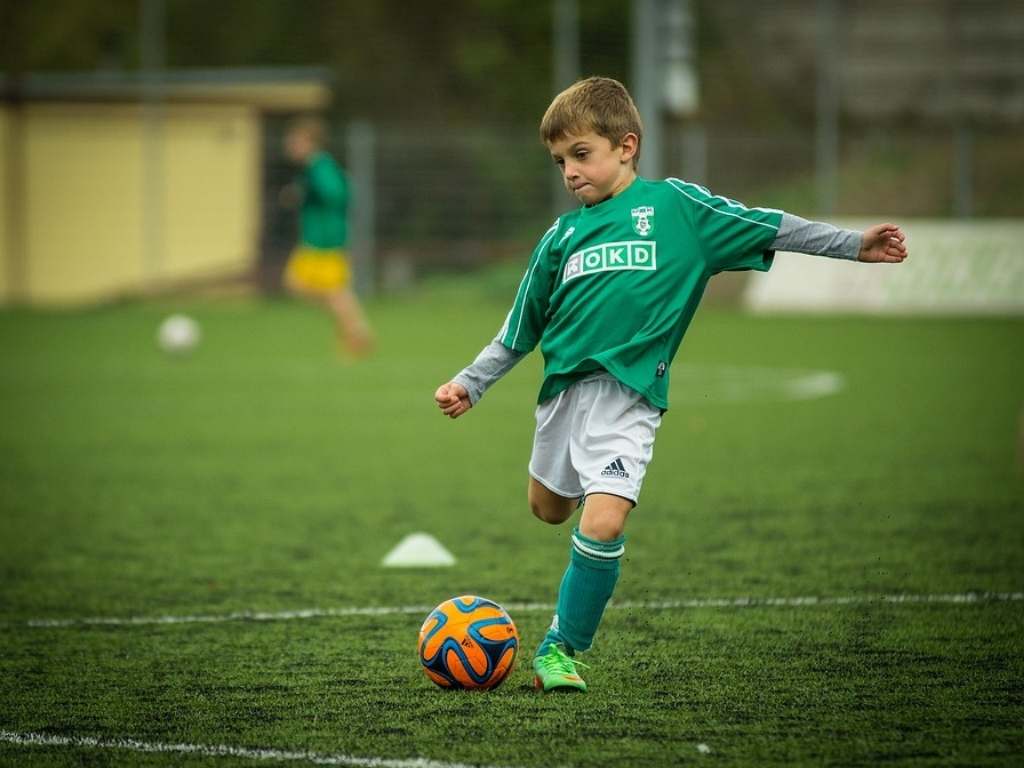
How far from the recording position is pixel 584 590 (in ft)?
15.0

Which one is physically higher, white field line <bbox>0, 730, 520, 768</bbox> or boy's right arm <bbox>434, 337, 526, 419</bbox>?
boy's right arm <bbox>434, 337, 526, 419</bbox>

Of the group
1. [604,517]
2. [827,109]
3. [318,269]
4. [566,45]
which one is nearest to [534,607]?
[604,517]

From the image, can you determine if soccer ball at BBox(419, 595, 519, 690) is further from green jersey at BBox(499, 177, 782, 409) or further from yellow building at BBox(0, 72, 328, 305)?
yellow building at BBox(0, 72, 328, 305)

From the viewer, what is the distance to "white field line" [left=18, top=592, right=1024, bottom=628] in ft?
18.4

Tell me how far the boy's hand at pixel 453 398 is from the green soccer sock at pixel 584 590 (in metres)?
0.49

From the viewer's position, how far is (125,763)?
3.89m

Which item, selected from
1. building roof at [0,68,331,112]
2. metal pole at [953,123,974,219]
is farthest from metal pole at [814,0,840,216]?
building roof at [0,68,331,112]

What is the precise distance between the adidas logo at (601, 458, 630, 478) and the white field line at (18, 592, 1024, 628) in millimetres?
1239

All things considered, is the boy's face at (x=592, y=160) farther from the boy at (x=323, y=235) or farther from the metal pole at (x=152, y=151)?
the metal pole at (x=152, y=151)

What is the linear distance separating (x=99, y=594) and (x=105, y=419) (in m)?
6.09

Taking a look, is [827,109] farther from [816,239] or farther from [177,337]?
[816,239]

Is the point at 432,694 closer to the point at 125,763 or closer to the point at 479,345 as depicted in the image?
the point at 125,763

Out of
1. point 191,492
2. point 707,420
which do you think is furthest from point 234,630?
point 707,420

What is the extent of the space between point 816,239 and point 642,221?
1.61 feet
